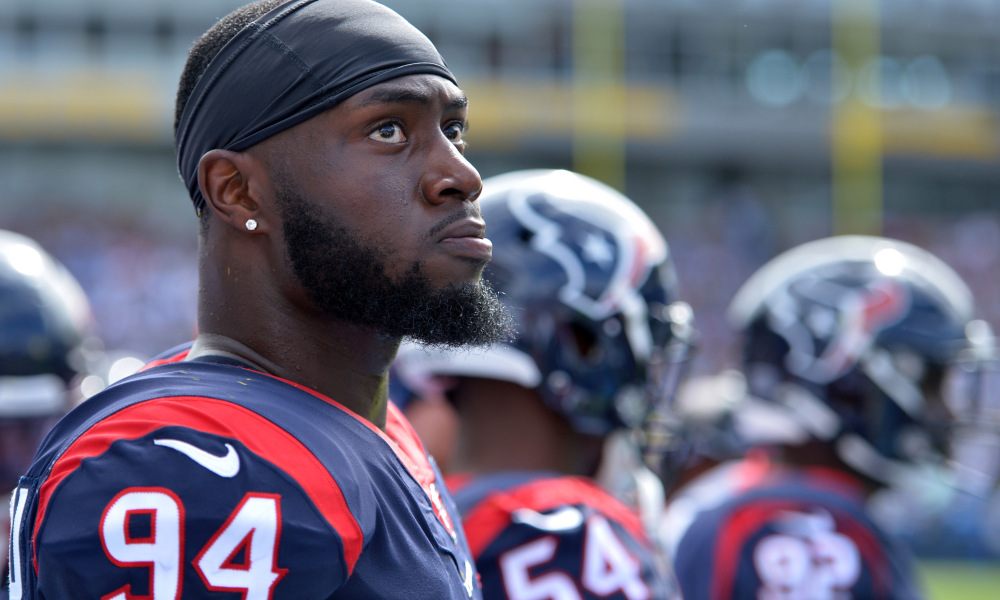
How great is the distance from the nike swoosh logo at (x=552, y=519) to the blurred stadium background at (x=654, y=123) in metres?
14.6

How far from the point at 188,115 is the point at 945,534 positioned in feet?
37.9

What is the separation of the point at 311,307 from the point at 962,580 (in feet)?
36.4

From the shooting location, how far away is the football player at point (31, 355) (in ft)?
11.3

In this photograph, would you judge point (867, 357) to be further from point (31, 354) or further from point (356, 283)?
point (31, 354)

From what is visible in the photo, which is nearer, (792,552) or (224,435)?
(224,435)

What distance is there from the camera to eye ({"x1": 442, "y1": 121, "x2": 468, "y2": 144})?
1.62 metres

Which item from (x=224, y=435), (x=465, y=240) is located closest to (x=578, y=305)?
(x=465, y=240)

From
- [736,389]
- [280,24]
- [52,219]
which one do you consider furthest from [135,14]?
[280,24]

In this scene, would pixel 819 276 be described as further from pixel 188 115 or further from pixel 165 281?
pixel 165 281

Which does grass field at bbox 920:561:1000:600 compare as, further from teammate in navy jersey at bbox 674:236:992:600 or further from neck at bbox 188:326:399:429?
neck at bbox 188:326:399:429

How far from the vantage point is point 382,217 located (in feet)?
4.77

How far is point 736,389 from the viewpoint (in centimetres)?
598

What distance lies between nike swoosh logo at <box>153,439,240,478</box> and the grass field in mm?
10098

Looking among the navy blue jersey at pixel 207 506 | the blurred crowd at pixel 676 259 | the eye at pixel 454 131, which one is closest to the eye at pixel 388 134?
the eye at pixel 454 131
